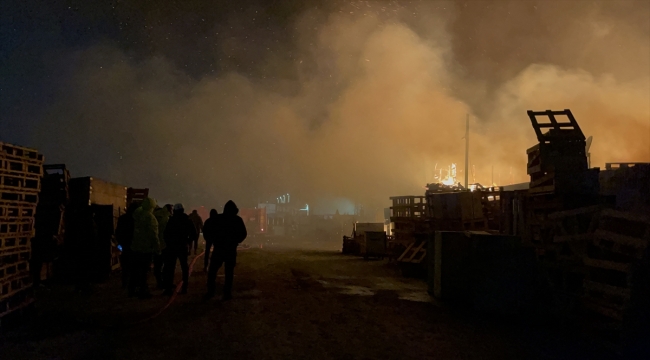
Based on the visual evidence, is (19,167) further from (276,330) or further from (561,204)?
(561,204)

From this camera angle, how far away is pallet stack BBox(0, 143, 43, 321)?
269 inches

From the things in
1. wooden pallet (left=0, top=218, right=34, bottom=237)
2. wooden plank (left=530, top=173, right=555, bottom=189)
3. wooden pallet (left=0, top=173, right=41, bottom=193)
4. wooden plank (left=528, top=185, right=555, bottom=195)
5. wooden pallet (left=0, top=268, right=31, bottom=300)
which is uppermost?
wooden plank (left=530, top=173, right=555, bottom=189)

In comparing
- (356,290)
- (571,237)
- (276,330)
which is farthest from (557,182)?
(276,330)

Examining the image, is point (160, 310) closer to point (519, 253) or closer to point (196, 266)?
point (519, 253)

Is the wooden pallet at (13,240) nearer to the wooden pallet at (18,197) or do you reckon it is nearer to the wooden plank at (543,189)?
the wooden pallet at (18,197)

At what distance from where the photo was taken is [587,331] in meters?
6.94

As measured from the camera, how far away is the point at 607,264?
264 inches

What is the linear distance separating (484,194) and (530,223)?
20.5 feet

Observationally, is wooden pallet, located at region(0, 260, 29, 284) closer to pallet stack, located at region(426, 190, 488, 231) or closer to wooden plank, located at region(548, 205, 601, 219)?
wooden plank, located at region(548, 205, 601, 219)

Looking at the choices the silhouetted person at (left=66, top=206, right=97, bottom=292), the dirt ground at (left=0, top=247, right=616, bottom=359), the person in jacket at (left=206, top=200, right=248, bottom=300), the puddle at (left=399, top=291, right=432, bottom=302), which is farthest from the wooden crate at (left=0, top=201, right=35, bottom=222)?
the puddle at (left=399, top=291, right=432, bottom=302)

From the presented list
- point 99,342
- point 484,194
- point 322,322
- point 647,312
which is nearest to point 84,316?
point 99,342

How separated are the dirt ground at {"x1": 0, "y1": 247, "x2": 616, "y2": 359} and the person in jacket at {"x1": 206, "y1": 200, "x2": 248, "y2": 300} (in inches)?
14.2

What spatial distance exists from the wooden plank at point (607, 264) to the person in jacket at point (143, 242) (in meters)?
7.69

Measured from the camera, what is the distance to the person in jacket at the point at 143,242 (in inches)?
353
